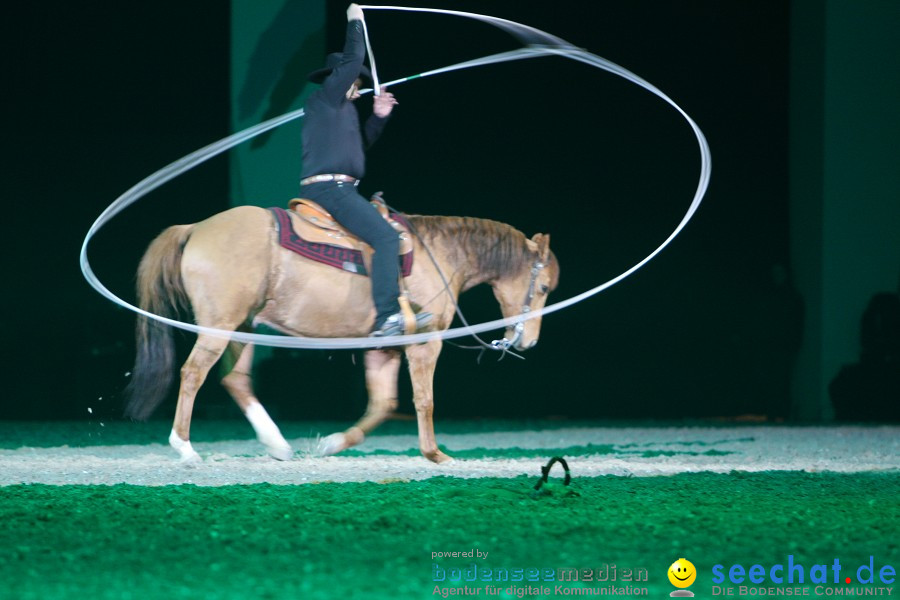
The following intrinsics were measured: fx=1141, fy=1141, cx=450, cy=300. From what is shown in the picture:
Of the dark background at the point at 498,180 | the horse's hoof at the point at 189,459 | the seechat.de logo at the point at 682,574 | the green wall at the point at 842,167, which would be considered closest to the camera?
the seechat.de logo at the point at 682,574

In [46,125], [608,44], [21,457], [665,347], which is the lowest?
[21,457]

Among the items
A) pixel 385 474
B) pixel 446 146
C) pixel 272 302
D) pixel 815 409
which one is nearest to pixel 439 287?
pixel 272 302

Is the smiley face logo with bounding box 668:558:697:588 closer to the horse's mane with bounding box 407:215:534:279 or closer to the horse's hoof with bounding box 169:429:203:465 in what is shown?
the horse's hoof with bounding box 169:429:203:465

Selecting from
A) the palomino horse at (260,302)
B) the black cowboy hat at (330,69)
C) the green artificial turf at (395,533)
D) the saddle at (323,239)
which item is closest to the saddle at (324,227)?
the saddle at (323,239)

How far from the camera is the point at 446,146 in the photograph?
9711 mm

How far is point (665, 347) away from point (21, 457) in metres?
5.65

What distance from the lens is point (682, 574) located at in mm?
3182

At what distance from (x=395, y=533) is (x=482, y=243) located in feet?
10.3

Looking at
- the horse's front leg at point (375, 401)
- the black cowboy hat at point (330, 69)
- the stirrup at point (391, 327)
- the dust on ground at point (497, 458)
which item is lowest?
the dust on ground at point (497, 458)

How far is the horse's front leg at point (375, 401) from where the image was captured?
6.33 meters

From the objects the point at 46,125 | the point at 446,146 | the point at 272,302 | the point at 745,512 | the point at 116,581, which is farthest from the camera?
the point at 446,146

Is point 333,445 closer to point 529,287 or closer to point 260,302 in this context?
point 260,302

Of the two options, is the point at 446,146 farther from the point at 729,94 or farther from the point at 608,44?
the point at 729,94

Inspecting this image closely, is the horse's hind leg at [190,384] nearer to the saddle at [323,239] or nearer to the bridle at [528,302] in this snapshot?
the saddle at [323,239]
